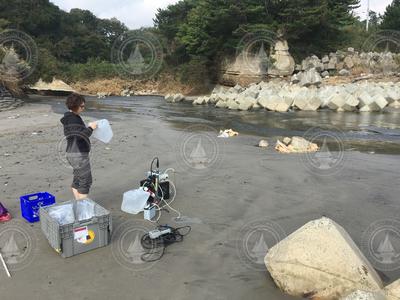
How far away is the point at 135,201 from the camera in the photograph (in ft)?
19.3

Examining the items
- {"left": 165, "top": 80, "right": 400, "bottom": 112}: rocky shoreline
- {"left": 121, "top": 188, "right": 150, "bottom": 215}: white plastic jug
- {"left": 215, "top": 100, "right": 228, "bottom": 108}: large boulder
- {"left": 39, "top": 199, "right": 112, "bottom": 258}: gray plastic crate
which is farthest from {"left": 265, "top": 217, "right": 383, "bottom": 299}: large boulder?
{"left": 215, "top": 100, "right": 228, "bottom": 108}: large boulder

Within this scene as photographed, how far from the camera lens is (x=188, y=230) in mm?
5316

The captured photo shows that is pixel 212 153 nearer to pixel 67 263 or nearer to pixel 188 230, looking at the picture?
pixel 188 230

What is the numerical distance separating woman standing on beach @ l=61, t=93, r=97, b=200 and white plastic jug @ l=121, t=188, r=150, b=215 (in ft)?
2.28

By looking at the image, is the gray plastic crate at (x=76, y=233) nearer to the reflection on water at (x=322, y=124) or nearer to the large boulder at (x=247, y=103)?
the reflection on water at (x=322, y=124)

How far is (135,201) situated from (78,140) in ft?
4.03

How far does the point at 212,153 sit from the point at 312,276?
6.46m

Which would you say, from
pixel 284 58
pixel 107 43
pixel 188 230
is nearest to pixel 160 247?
pixel 188 230

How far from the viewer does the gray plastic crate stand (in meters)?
4.45

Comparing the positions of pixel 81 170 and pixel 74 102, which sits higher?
pixel 74 102

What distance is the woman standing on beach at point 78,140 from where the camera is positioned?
5156mm

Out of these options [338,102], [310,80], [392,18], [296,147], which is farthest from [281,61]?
[296,147]

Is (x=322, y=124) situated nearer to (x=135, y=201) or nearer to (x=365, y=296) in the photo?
(x=135, y=201)

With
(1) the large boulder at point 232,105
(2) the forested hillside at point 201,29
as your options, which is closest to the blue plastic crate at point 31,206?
(1) the large boulder at point 232,105
